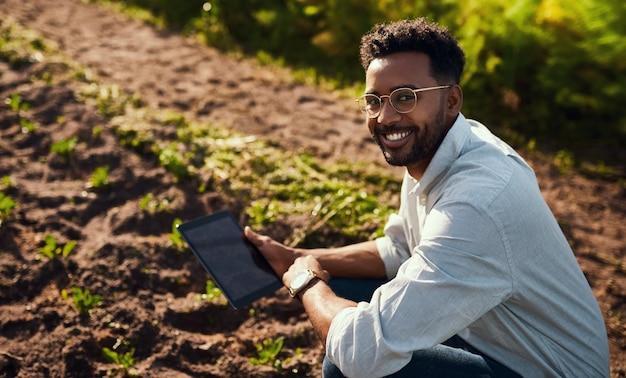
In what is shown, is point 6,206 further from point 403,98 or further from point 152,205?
point 403,98

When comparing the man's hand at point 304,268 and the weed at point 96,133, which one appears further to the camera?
the weed at point 96,133

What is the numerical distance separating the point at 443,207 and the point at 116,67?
4.55m

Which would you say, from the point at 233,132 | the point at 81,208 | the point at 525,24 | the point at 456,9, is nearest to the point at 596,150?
the point at 525,24

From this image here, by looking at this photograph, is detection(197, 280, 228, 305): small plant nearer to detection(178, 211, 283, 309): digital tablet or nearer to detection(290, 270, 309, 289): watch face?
detection(178, 211, 283, 309): digital tablet

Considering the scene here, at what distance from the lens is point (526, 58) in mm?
5422

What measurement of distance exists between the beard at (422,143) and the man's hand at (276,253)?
2.48ft

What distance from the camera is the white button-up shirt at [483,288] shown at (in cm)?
204

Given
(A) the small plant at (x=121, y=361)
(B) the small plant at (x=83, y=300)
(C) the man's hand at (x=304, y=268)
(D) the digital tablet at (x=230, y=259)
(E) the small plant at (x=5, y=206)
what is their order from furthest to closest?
1. (E) the small plant at (x=5, y=206)
2. (B) the small plant at (x=83, y=300)
3. (A) the small plant at (x=121, y=361)
4. (D) the digital tablet at (x=230, y=259)
5. (C) the man's hand at (x=304, y=268)

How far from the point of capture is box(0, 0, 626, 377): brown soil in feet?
10.5

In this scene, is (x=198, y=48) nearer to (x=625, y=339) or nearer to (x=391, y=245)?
(x=391, y=245)

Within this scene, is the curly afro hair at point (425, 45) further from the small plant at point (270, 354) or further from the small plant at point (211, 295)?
the small plant at point (211, 295)

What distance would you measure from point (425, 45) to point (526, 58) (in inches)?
131

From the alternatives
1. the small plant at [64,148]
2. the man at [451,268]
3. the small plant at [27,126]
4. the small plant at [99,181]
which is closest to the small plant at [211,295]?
the man at [451,268]

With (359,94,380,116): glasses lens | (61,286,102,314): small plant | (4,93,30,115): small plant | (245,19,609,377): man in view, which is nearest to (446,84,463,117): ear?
(245,19,609,377): man
